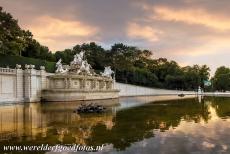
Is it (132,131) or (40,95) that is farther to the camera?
(40,95)

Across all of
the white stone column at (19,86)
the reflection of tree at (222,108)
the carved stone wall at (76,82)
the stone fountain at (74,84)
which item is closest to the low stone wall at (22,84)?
the white stone column at (19,86)

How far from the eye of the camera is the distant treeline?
56091mm

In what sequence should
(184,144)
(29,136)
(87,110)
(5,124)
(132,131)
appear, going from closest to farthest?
(184,144), (29,136), (132,131), (5,124), (87,110)

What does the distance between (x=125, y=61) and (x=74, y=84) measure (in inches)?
2067

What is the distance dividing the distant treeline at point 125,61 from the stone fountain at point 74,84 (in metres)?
6.54

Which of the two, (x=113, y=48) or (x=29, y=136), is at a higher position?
(x=113, y=48)

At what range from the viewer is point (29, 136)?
19.4m

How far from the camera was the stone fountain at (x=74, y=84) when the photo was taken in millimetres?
57625

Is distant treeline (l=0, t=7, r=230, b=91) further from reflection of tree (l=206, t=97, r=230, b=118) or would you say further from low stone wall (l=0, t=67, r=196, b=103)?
reflection of tree (l=206, t=97, r=230, b=118)

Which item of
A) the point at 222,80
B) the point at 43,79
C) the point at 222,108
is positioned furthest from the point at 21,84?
the point at 222,80

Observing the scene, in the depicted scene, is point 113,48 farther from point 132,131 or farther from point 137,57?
point 132,131

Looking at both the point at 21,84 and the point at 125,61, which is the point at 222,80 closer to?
the point at 125,61

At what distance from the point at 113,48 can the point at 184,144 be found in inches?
3901

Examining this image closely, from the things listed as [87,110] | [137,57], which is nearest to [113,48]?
[137,57]
